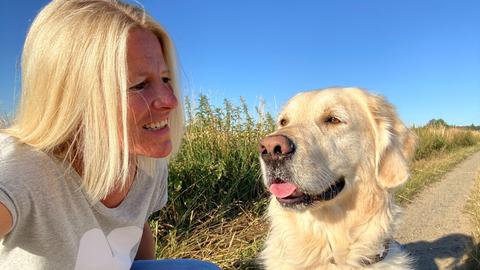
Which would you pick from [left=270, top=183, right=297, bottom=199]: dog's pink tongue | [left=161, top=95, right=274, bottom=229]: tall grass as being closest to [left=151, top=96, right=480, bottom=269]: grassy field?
[left=161, top=95, right=274, bottom=229]: tall grass

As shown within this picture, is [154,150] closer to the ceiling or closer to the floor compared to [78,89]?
closer to the floor

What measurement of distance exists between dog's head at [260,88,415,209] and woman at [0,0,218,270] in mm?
738

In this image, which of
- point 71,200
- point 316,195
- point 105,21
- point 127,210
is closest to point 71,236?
point 71,200

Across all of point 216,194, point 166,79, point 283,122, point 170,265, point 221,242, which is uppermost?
point 166,79

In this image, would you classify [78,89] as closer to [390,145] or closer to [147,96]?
[147,96]

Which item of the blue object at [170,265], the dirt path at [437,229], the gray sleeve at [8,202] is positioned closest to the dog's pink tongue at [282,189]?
the blue object at [170,265]

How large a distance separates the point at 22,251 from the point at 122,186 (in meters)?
0.54

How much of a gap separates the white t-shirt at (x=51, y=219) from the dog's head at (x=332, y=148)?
0.89 metres

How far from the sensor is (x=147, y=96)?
206cm

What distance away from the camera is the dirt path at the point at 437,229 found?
170 inches

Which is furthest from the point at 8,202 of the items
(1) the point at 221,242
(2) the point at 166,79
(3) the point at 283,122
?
(1) the point at 221,242

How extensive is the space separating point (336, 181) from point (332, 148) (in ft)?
0.66

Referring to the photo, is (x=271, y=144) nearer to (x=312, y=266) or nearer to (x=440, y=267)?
(x=312, y=266)

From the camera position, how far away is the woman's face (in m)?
2.01
